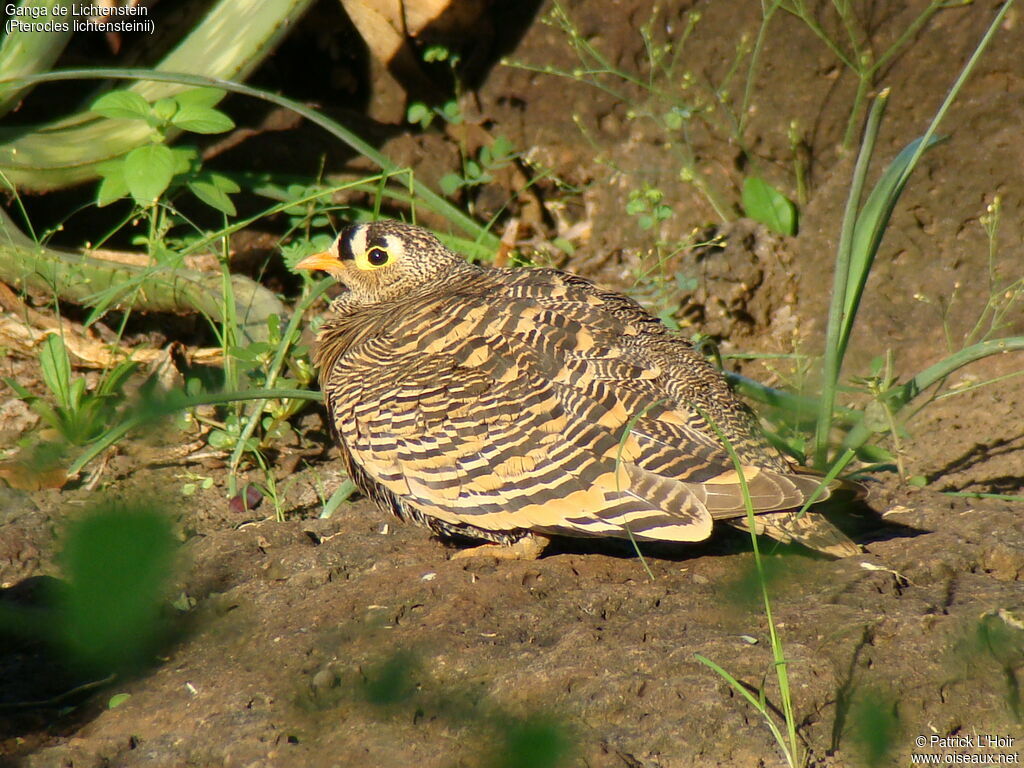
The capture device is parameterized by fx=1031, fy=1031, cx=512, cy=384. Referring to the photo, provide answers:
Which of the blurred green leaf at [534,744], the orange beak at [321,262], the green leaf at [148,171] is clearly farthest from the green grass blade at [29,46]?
the blurred green leaf at [534,744]

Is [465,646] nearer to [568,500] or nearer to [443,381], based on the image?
[568,500]

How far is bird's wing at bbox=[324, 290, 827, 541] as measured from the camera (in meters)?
3.45

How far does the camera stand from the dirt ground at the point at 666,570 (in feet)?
9.35

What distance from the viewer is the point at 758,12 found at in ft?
18.5

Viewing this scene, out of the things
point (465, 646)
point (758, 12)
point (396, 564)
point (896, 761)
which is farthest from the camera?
point (758, 12)

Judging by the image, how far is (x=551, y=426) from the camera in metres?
3.62

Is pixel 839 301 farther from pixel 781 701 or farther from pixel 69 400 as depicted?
pixel 69 400

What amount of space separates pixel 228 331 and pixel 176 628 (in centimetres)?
171

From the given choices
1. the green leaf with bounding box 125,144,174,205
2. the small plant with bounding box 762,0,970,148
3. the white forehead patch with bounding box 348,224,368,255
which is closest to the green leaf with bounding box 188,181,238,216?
the green leaf with bounding box 125,144,174,205

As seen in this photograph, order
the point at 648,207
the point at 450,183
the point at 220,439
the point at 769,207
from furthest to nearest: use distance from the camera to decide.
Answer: the point at 450,183, the point at 648,207, the point at 769,207, the point at 220,439

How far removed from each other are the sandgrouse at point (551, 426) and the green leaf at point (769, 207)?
189cm

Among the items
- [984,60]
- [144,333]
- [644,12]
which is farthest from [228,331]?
[984,60]

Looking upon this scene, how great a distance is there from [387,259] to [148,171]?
3.92ft

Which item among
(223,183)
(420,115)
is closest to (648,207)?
(420,115)
